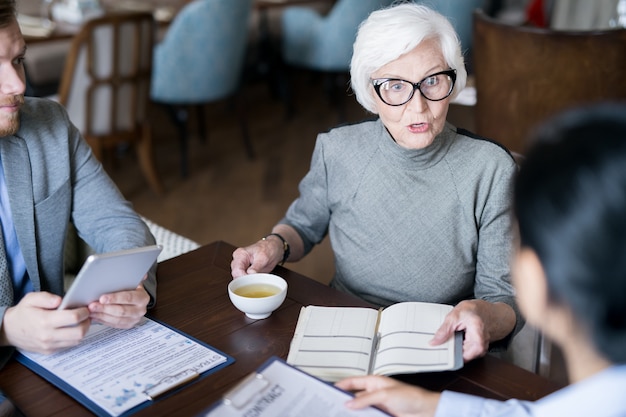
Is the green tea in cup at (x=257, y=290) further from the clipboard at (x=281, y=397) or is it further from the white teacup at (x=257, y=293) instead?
the clipboard at (x=281, y=397)

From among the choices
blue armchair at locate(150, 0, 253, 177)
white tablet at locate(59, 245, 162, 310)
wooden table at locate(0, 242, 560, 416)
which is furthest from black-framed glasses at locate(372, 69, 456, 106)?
blue armchair at locate(150, 0, 253, 177)

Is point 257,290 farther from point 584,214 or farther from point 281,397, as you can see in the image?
point 584,214

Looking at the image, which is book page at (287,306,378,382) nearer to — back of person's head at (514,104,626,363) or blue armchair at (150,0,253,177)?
back of person's head at (514,104,626,363)

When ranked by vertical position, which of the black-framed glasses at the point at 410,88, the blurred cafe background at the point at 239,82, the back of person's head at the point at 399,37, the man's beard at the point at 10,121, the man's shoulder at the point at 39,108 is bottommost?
the blurred cafe background at the point at 239,82

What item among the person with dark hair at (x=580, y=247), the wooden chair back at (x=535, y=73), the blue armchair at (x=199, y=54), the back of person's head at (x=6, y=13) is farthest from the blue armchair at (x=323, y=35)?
the person with dark hair at (x=580, y=247)

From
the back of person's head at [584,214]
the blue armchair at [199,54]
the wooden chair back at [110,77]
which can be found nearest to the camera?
the back of person's head at [584,214]

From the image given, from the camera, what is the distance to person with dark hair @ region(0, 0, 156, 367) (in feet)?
3.74

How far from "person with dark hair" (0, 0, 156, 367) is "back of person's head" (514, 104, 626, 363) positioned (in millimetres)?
733

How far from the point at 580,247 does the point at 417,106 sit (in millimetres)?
777

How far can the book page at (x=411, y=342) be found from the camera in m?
1.06

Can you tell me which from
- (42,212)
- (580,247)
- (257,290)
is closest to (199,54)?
(42,212)

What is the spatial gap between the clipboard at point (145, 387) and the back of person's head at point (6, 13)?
1.93 feet

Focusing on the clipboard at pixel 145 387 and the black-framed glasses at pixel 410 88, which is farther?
the black-framed glasses at pixel 410 88

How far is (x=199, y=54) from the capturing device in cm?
384
